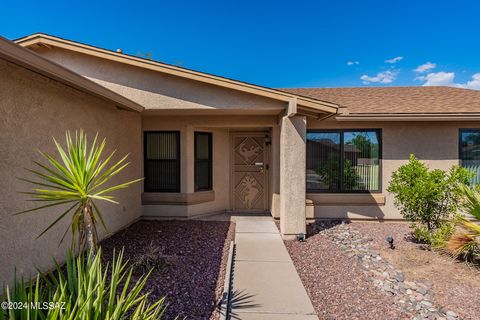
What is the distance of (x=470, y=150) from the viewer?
7684 mm

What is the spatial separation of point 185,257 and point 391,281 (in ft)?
11.7

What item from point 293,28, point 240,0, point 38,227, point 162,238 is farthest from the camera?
point 293,28

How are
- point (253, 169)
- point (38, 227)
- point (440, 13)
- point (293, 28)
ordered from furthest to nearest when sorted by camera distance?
point (293, 28) < point (440, 13) < point (253, 169) < point (38, 227)

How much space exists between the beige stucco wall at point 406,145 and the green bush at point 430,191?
1.89 m

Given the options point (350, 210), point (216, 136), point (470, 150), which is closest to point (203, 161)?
point (216, 136)

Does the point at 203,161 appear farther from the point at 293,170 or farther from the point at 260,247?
the point at 260,247

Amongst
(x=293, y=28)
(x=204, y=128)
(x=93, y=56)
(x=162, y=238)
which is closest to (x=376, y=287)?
(x=162, y=238)

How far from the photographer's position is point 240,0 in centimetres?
1256

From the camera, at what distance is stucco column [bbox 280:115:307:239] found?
615 cm

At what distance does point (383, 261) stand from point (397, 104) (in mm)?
5156


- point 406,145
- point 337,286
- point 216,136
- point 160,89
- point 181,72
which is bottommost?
point 337,286

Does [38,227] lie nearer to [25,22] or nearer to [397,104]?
[397,104]

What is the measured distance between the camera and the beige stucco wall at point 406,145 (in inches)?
301

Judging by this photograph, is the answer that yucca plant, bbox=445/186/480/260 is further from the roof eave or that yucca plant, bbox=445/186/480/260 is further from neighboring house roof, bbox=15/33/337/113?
neighboring house roof, bbox=15/33/337/113
